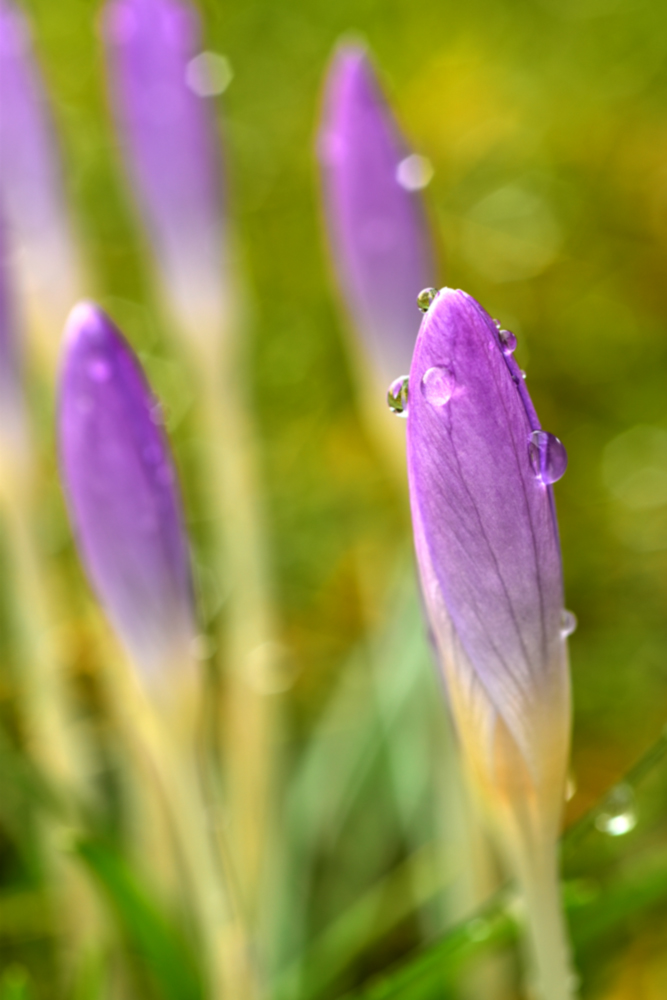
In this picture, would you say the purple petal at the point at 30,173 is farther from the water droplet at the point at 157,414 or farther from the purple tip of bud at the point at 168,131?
the water droplet at the point at 157,414

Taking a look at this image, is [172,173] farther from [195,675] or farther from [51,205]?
[195,675]

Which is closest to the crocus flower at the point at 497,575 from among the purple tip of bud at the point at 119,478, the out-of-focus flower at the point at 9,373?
the purple tip of bud at the point at 119,478

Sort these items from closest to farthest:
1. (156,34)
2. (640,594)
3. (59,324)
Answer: (156,34) < (59,324) < (640,594)

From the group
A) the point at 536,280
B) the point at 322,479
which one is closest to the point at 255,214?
the point at 536,280

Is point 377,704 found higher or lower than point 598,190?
lower

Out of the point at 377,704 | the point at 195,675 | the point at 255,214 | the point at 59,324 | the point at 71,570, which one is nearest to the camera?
the point at 195,675

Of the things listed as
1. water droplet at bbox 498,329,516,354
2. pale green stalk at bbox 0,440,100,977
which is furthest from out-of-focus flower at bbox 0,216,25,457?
water droplet at bbox 498,329,516,354

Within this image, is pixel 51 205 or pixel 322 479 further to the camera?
pixel 322 479
